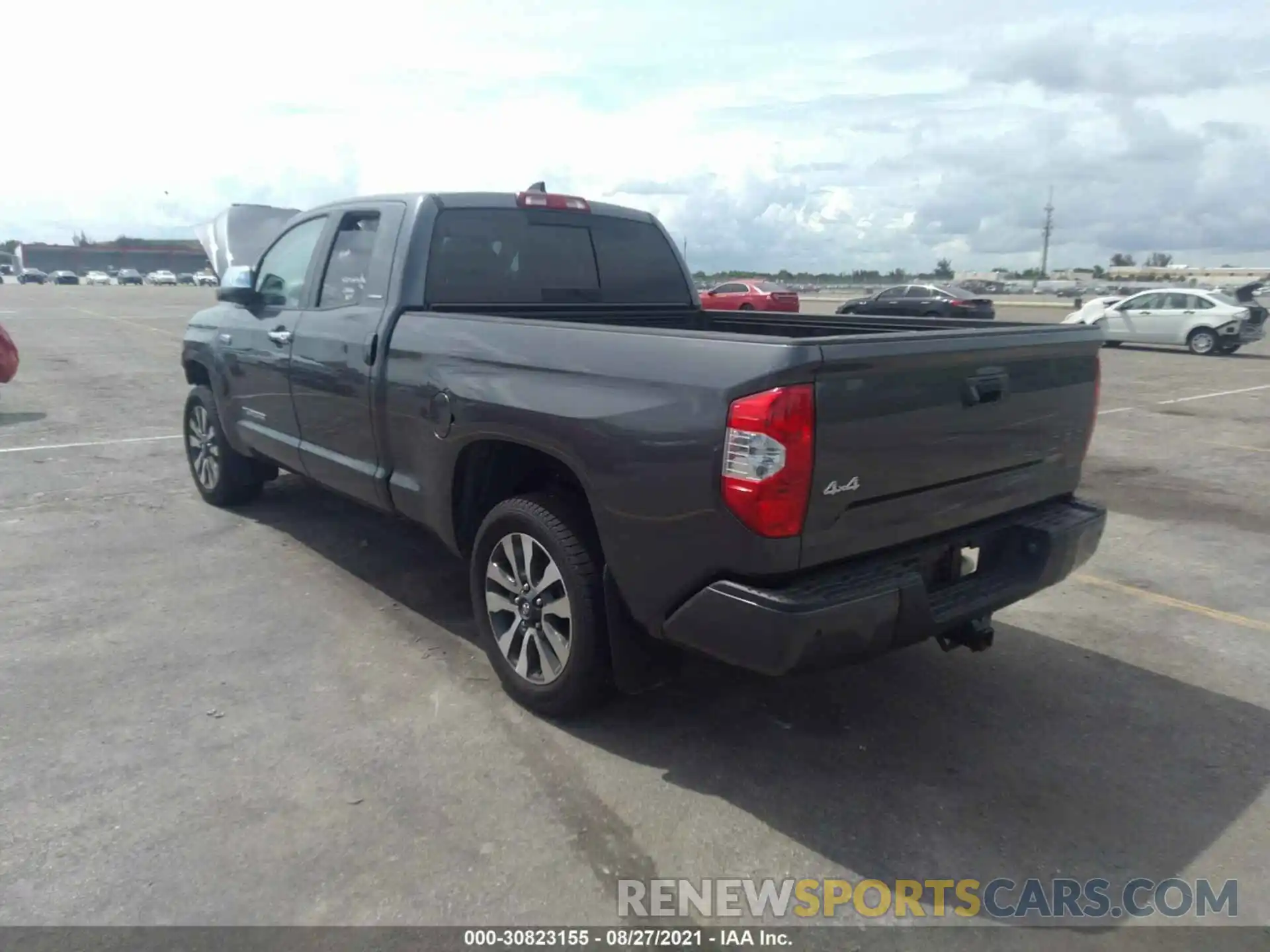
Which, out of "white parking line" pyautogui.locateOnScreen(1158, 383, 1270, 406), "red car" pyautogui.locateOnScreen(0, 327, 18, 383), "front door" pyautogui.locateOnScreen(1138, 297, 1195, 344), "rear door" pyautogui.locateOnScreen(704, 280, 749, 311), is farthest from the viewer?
"rear door" pyautogui.locateOnScreen(704, 280, 749, 311)

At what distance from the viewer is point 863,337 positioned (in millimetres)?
2912

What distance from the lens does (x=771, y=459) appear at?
2756 millimetres

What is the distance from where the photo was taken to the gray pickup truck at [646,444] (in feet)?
9.34

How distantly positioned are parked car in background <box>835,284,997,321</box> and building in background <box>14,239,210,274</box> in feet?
331

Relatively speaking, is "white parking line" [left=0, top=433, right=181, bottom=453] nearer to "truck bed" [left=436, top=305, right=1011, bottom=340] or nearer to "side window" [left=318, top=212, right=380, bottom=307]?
"side window" [left=318, top=212, right=380, bottom=307]

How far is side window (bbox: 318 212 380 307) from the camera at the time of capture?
462cm

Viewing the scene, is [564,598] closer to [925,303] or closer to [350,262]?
[350,262]

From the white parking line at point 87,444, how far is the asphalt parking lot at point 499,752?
3156mm

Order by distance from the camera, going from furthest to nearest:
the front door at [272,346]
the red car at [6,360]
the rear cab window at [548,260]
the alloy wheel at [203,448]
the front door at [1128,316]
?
1. the front door at [1128,316]
2. the red car at [6,360]
3. the alloy wheel at [203,448]
4. the front door at [272,346]
5. the rear cab window at [548,260]

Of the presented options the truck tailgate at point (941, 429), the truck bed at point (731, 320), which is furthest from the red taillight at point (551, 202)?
the truck tailgate at point (941, 429)

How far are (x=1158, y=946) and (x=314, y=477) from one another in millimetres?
4204

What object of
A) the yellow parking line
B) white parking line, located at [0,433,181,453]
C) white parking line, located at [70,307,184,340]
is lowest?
the yellow parking line

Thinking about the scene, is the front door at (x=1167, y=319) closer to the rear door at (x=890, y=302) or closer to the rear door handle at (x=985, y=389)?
the rear door at (x=890, y=302)

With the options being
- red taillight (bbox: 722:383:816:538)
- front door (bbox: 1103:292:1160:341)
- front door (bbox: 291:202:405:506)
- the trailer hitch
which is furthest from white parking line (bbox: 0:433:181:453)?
front door (bbox: 1103:292:1160:341)
